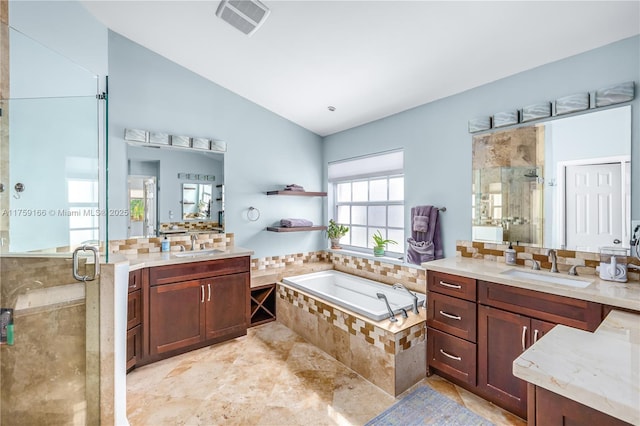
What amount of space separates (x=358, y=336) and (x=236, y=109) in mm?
2887

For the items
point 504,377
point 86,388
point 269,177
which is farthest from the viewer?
point 269,177

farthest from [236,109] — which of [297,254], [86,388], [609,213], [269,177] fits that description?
[609,213]

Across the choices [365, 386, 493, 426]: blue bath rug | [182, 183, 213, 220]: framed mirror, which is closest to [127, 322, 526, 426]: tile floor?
[365, 386, 493, 426]: blue bath rug

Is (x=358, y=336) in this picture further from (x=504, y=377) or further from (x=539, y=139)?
(x=539, y=139)

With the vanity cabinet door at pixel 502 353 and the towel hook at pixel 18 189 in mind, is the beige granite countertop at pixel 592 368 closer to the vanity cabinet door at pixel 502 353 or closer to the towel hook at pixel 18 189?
the vanity cabinet door at pixel 502 353

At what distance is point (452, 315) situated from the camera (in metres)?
2.19

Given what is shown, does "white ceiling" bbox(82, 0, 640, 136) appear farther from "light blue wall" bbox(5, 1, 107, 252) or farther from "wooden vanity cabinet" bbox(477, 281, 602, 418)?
"wooden vanity cabinet" bbox(477, 281, 602, 418)

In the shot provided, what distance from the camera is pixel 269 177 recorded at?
3.83 metres

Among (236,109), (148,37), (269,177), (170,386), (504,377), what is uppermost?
(148,37)

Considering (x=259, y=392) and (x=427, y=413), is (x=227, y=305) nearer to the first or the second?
(x=259, y=392)

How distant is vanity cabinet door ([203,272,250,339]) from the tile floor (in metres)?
0.20

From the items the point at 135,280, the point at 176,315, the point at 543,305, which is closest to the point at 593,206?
the point at 543,305

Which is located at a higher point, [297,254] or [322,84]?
[322,84]

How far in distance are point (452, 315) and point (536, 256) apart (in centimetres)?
83
